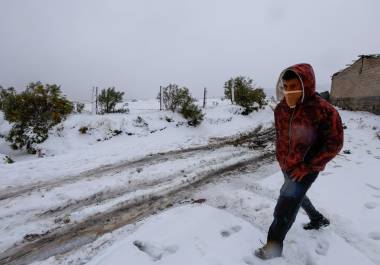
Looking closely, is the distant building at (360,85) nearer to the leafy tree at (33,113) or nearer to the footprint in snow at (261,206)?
the footprint in snow at (261,206)

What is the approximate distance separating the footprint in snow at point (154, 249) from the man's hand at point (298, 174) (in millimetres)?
1477

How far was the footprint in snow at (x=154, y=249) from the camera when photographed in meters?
2.92

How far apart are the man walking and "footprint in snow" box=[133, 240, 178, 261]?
1.11 metres

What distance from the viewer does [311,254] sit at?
116 inches

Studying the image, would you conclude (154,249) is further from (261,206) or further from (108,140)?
(108,140)

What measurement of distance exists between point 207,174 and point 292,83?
3583 millimetres

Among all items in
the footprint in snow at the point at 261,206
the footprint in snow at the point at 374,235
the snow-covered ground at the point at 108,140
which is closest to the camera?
the footprint in snow at the point at 374,235

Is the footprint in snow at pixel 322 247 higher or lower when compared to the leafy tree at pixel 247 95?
lower

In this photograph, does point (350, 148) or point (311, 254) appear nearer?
point (311, 254)

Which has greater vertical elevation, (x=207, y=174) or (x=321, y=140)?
(x=321, y=140)

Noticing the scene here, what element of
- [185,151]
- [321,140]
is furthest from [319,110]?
[185,151]

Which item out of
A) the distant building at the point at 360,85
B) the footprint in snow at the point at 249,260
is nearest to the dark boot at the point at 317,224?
the footprint in snow at the point at 249,260

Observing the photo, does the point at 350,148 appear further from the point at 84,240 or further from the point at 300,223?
the point at 84,240

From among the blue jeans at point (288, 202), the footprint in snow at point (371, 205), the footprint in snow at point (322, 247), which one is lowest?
the footprint in snow at point (322, 247)
